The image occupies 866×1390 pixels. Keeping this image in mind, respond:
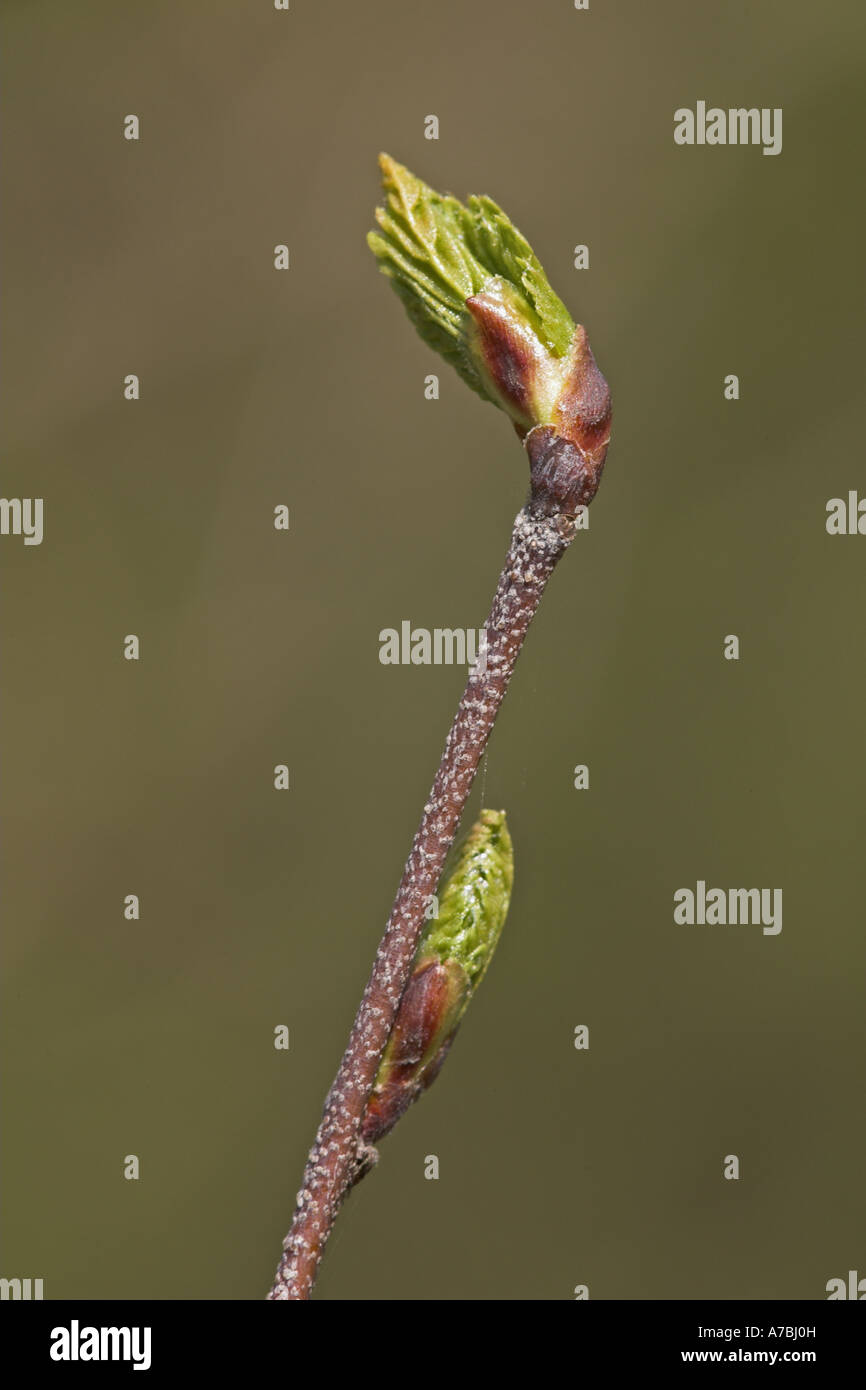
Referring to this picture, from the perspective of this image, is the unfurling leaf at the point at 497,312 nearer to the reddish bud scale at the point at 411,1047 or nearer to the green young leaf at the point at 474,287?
the green young leaf at the point at 474,287

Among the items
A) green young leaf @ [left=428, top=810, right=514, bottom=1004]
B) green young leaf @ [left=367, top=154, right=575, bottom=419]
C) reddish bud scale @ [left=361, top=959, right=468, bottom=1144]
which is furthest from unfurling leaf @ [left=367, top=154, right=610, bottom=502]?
reddish bud scale @ [left=361, top=959, right=468, bottom=1144]

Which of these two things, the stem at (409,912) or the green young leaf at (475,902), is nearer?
the stem at (409,912)

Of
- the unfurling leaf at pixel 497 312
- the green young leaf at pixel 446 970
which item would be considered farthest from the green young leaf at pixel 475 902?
the unfurling leaf at pixel 497 312

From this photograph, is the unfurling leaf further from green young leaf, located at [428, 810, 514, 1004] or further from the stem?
green young leaf, located at [428, 810, 514, 1004]

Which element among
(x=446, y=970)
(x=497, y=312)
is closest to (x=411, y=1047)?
(x=446, y=970)

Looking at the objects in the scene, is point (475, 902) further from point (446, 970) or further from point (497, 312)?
point (497, 312)

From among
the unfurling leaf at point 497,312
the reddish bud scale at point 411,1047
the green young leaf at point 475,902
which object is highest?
the unfurling leaf at point 497,312
